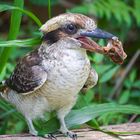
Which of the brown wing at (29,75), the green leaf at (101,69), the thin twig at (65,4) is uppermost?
the brown wing at (29,75)

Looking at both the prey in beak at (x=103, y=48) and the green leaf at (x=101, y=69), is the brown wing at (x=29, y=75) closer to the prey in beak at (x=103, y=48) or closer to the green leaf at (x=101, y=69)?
the prey in beak at (x=103, y=48)

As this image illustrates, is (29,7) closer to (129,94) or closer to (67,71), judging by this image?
(129,94)

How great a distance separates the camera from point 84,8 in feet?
14.0

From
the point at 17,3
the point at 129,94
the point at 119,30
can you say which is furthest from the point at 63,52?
the point at 119,30

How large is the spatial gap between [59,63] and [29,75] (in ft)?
0.56

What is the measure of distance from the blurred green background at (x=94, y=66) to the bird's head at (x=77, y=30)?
20cm

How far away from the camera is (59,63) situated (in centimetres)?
267

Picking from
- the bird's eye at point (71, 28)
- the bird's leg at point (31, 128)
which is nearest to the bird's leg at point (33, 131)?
the bird's leg at point (31, 128)

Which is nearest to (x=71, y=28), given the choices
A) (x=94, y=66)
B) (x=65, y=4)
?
(x=94, y=66)

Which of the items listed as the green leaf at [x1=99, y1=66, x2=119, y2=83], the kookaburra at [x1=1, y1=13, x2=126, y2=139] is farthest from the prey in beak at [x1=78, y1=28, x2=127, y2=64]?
the green leaf at [x1=99, y1=66, x2=119, y2=83]

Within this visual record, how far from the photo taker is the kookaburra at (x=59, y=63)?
264 centimetres

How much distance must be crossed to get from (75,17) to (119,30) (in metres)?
2.43

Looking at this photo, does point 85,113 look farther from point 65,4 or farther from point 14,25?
point 65,4

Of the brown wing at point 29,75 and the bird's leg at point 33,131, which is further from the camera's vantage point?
the bird's leg at point 33,131
